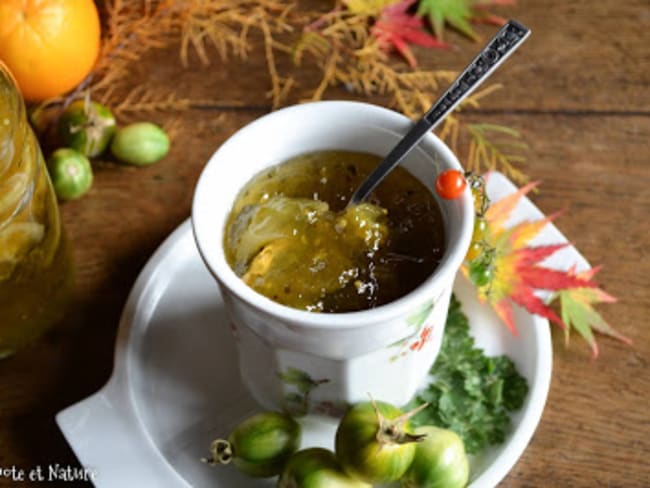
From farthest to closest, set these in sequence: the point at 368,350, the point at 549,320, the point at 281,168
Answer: the point at 549,320 < the point at 281,168 < the point at 368,350

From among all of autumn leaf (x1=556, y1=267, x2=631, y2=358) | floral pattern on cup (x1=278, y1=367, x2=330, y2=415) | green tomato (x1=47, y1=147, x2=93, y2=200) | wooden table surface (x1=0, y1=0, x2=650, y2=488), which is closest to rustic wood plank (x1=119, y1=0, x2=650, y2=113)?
wooden table surface (x1=0, y1=0, x2=650, y2=488)

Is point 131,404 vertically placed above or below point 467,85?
below

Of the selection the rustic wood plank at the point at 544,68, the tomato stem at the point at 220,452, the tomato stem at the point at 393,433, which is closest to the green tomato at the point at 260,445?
the tomato stem at the point at 220,452

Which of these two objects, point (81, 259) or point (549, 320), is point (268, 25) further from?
point (549, 320)

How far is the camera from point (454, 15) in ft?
5.08

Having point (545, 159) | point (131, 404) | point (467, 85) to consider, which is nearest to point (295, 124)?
point (467, 85)

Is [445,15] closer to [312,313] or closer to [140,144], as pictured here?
[140,144]

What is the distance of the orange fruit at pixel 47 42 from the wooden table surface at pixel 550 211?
15 cm

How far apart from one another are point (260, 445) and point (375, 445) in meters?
0.14

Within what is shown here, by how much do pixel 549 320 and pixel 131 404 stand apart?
55cm

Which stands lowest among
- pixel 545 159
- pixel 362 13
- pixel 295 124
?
pixel 545 159

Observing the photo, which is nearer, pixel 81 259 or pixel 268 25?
pixel 81 259

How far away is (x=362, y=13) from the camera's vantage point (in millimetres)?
1534

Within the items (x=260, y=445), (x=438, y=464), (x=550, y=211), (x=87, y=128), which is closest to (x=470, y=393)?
(x=438, y=464)
